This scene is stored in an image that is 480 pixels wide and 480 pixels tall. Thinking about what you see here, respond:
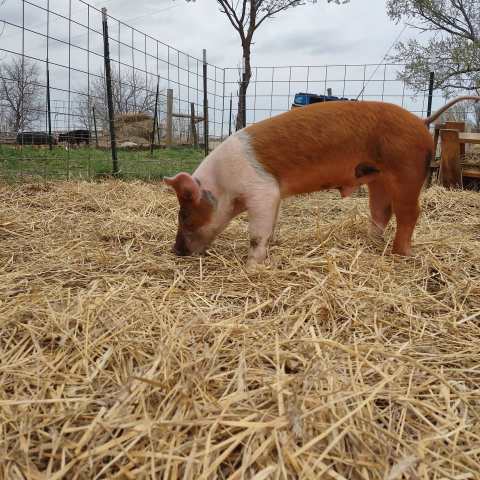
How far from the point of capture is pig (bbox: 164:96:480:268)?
2.55 meters

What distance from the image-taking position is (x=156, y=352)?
146 centimetres

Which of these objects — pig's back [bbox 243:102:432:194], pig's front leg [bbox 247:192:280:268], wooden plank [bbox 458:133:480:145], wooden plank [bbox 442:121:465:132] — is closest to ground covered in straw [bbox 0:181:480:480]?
pig's front leg [bbox 247:192:280:268]

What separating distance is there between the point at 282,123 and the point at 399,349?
1.56m

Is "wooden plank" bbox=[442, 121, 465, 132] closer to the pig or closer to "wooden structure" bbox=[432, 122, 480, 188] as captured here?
→ "wooden structure" bbox=[432, 122, 480, 188]

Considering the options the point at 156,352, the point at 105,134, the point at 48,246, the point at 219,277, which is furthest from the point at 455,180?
the point at 105,134

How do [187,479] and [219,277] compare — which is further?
[219,277]

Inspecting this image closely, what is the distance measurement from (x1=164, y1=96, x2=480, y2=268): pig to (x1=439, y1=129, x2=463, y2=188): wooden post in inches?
124

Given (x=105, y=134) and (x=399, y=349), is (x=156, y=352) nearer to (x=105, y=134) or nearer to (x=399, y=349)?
(x=399, y=349)

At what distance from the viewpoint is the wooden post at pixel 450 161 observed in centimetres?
553

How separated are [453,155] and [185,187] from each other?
4.34 metres

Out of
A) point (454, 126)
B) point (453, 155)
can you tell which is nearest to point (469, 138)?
point (453, 155)

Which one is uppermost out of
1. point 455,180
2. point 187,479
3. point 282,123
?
point 282,123

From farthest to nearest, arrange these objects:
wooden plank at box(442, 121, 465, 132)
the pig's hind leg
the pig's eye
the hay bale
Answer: the hay bale < wooden plank at box(442, 121, 465, 132) < the pig's hind leg < the pig's eye

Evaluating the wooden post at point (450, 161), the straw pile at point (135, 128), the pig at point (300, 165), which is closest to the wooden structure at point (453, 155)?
the wooden post at point (450, 161)
